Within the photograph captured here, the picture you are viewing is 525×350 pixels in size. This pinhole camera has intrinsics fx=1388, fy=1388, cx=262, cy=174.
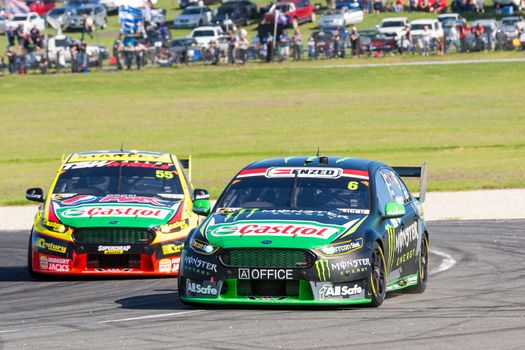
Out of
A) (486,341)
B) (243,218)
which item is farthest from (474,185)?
(486,341)

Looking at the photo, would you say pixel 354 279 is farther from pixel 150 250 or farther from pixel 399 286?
pixel 150 250

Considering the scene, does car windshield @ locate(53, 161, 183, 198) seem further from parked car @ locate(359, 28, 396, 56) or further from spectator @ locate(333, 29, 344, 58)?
parked car @ locate(359, 28, 396, 56)

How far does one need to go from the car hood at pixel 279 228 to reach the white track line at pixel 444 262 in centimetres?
354

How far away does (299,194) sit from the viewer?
40.2ft

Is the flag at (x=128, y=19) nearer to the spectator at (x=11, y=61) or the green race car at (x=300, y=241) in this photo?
the spectator at (x=11, y=61)

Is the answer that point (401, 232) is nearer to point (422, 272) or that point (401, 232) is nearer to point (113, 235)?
point (422, 272)

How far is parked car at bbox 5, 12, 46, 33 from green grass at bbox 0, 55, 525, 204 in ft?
51.9

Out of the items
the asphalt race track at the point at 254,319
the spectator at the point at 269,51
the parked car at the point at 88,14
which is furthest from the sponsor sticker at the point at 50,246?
the parked car at the point at 88,14

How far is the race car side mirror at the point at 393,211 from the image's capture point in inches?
466

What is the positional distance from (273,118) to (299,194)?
33249 mm

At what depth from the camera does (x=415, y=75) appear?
55.1 m

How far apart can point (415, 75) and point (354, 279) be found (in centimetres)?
4461

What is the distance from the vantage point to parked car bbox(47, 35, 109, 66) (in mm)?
61125

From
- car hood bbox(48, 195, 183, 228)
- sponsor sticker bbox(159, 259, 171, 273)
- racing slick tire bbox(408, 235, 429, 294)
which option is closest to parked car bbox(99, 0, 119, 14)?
car hood bbox(48, 195, 183, 228)
